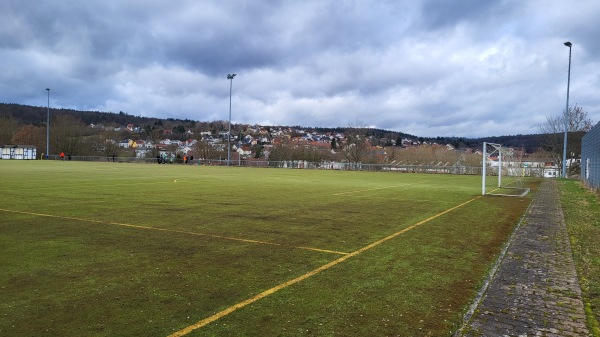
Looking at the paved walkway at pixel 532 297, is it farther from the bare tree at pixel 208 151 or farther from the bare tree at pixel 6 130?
the bare tree at pixel 6 130

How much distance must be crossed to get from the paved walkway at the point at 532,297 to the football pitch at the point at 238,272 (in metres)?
0.27

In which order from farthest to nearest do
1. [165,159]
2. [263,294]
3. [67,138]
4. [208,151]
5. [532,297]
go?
1. [67,138]
2. [208,151]
3. [165,159]
4. [532,297]
5. [263,294]

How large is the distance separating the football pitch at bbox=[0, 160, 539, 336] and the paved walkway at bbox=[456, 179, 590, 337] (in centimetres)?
27

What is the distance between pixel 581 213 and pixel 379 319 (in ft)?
40.6

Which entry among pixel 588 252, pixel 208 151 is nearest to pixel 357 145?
pixel 208 151

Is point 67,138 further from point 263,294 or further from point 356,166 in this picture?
point 263,294

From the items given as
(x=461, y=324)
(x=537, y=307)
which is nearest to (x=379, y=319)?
(x=461, y=324)

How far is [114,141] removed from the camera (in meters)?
88.2

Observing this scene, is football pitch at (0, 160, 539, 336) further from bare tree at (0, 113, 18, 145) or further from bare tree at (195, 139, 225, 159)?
bare tree at (0, 113, 18, 145)

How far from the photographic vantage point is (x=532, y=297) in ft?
16.8

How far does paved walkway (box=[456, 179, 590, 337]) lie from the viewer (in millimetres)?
4191

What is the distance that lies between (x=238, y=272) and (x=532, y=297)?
387 centimetres

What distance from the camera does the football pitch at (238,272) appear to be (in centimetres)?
418

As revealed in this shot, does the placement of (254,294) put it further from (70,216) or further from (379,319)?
(70,216)
